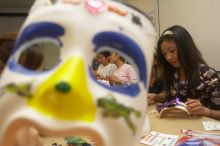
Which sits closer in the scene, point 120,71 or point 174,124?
point 174,124

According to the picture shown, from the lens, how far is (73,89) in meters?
0.49

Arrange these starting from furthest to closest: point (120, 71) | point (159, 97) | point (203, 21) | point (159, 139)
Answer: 1. point (203, 21)
2. point (120, 71)
3. point (159, 97)
4. point (159, 139)

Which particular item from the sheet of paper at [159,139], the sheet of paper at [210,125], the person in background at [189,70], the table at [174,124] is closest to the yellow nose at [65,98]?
the sheet of paper at [159,139]

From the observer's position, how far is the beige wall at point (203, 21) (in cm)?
292

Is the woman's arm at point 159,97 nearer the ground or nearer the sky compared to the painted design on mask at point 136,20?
nearer the ground

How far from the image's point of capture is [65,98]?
1.59 ft

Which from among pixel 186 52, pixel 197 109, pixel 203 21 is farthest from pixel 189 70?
pixel 203 21

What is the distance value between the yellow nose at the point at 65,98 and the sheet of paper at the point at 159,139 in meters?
0.83

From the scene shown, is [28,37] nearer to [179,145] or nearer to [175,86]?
[179,145]

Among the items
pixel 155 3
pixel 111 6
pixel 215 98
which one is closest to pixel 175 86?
pixel 215 98

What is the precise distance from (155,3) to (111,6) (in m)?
3.24

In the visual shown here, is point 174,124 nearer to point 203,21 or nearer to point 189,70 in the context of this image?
point 189,70

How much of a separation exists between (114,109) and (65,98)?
85mm

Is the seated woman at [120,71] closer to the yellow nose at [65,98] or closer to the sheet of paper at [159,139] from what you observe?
the sheet of paper at [159,139]
